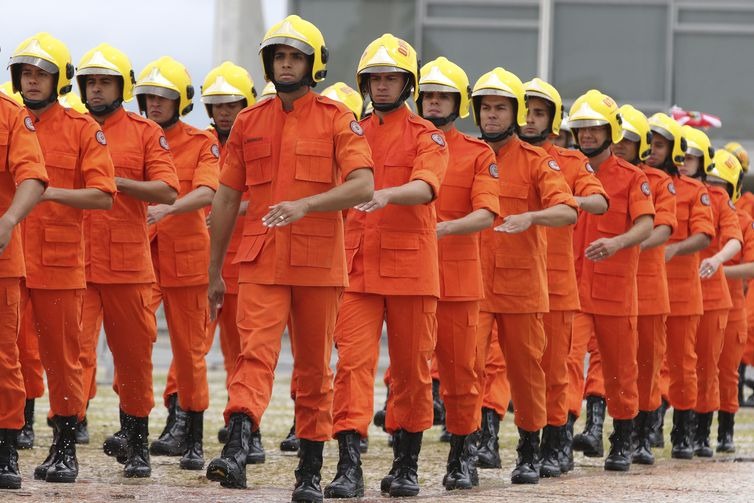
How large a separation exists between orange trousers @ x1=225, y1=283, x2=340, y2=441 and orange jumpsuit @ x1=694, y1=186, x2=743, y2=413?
5646 mm

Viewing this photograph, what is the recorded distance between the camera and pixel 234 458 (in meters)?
8.21

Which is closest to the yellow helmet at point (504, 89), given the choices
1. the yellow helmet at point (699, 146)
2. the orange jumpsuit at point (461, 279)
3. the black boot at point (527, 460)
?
the orange jumpsuit at point (461, 279)

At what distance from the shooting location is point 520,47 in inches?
1115

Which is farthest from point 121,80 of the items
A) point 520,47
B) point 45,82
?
point 520,47

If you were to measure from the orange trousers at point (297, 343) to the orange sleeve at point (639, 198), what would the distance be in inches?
144

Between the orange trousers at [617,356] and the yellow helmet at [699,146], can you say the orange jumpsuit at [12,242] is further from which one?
the yellow helmet at [699,146]

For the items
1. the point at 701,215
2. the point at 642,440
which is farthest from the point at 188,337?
the point at 701,215

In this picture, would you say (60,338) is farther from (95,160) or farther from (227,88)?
(227,88)

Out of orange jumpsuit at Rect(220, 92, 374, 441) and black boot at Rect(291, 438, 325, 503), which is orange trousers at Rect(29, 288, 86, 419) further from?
black boot at Rect(291, 438, 325, 503)

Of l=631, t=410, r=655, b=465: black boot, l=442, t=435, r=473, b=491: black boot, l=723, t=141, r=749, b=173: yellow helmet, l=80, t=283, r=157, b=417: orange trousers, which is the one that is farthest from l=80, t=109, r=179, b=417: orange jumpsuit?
l=723, t=141, r=749, b=173: yellow helmet

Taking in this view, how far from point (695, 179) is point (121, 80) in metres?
5.04

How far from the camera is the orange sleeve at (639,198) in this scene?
473 inches

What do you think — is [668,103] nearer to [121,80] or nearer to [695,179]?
[695,179]

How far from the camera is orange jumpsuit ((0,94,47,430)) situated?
8.85 metres
